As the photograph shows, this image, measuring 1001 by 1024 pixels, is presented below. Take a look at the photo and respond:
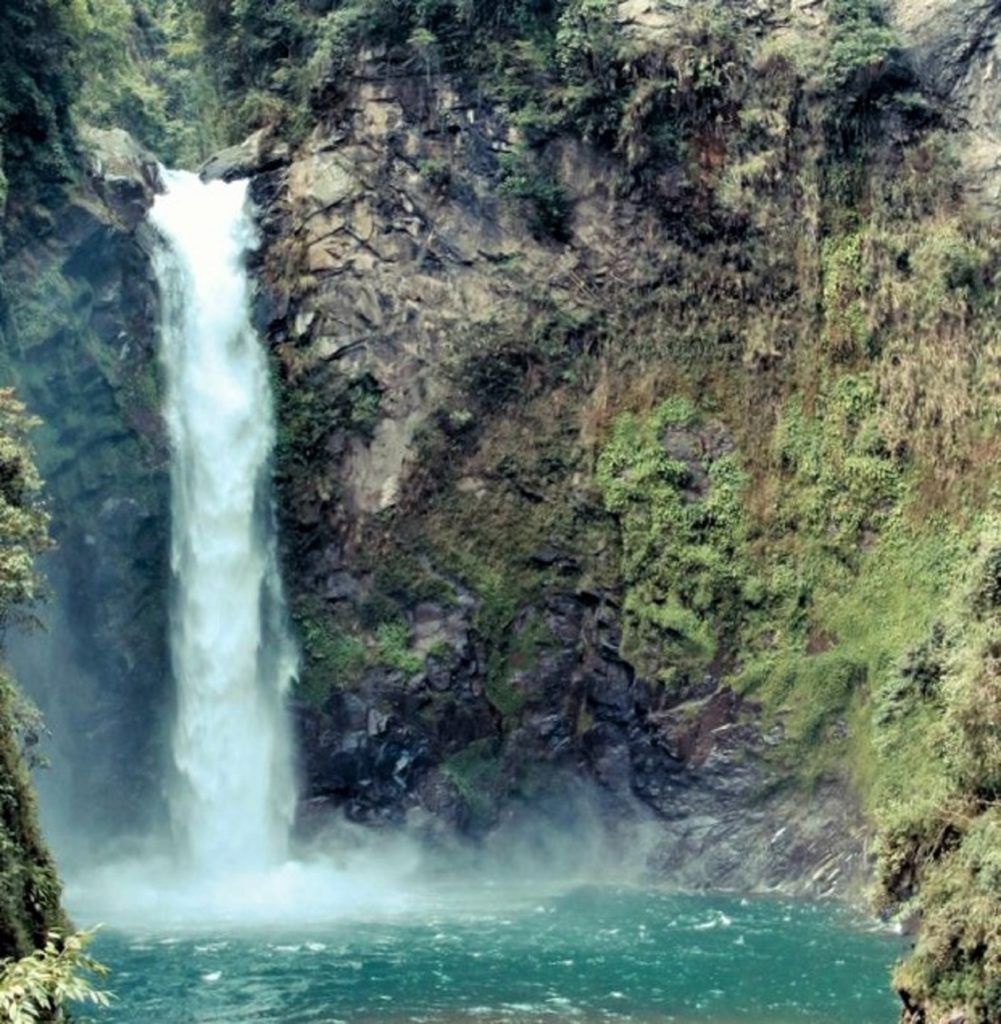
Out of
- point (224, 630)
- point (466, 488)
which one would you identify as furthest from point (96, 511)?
point (466, 488)

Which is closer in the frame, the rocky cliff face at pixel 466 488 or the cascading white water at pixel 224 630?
the cascading white water at pixel 224 630

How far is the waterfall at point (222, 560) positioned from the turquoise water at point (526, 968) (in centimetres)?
499

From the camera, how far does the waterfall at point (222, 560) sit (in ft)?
92.5

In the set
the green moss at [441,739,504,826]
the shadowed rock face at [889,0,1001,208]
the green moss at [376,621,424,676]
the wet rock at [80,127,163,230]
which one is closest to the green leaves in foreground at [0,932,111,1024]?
the green moss at [376,621,424,676]

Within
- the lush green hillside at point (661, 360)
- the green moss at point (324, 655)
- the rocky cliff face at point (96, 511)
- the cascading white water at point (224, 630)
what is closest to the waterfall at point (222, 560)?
the cascading white water at point (224, 630)

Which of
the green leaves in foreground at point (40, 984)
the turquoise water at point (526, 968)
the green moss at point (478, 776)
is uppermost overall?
the green moss at point (478, 776)

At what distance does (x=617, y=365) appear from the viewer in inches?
1183

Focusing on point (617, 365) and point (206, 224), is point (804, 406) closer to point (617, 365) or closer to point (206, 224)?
point (617, 365)

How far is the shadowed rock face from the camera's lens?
1169 inches

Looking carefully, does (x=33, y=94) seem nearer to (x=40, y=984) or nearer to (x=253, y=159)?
(x=253, y=159)

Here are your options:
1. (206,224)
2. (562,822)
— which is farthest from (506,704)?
(206,224)

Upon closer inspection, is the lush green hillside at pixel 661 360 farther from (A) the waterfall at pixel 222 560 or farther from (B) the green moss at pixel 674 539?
(A) the waterfall at pixel 222 560

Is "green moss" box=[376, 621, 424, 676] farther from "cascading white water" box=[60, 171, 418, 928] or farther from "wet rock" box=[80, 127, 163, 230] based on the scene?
"wet rock" box=[80, 127, 163, 230]

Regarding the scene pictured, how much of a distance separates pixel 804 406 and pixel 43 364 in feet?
47.4
